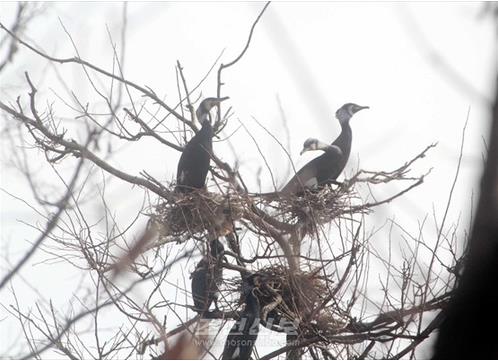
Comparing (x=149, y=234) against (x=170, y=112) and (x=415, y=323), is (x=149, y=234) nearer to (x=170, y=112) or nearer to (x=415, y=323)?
(x=170, y=112)

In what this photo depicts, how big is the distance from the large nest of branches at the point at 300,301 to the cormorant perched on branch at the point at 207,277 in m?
0.28

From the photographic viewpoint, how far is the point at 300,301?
180 inches

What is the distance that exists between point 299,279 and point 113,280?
1.09 metres

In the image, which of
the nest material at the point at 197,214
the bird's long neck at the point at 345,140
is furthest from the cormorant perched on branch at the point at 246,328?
the bird's long neck at the point at 345,140

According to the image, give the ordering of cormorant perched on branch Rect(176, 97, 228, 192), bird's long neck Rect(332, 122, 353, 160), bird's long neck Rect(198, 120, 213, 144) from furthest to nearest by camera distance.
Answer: bird's long neck Rect(332, 122, 353, 160)
bird's long neck Rect(198, 120, 213, 144)
cormorant perched on branch Rect(176, 97, 228, 192)

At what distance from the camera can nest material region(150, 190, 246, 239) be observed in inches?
196

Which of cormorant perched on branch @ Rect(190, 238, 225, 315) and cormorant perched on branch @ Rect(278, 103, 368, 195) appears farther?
cormorant perched on branch @ Rect(278, 103, 368, 195)

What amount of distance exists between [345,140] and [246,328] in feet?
11.9

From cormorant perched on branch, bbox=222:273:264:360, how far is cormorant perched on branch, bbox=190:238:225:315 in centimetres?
17

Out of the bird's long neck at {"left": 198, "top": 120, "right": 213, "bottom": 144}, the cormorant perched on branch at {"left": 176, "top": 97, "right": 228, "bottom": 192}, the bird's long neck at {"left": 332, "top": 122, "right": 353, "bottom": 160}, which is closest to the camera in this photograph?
the cormorant perched on branch at {"left": 176, "top": 97, "right": 228, "bottom": 192}

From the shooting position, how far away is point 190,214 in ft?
17.6

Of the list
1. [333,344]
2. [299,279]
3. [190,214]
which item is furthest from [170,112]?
[333,344]

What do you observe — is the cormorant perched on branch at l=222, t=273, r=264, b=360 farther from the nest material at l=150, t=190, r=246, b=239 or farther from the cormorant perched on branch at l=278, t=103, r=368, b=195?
the cormorant perched on branch at l=278, t=103, r=368, b=195

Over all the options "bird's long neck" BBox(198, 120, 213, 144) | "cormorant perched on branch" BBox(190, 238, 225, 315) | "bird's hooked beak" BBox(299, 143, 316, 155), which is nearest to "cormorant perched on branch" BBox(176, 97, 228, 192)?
"bird's long neck" BBox(198, 120, 213, 144)
